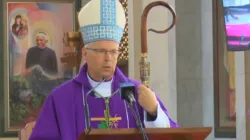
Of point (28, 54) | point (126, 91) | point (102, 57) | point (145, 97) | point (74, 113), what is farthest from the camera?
point (28, 54)

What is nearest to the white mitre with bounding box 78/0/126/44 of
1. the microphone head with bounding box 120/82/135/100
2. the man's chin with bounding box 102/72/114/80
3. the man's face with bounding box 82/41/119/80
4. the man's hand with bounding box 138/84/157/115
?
the man's face with bounding box 82/41/119/80

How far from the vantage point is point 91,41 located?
3092mm

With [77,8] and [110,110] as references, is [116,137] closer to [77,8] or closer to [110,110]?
[110,110]

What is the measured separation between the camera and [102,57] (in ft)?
9.74

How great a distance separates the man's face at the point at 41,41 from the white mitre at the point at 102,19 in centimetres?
427

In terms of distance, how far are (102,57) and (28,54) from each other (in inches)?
183

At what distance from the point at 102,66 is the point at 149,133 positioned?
2.47 ft

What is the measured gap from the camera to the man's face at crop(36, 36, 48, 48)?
24.7 feet

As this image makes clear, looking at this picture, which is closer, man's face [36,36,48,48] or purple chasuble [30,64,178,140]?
purple chasuble [30,64,178,140]

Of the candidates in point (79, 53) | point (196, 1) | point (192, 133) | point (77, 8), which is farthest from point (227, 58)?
point (192, 133)

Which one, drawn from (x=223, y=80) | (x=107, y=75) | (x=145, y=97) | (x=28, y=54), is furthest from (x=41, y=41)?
(x=145, y=97)

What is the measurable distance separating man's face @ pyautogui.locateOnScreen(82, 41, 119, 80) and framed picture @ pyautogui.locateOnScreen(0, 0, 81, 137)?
14.7 feet

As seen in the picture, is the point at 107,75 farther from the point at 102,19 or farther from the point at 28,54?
the point at 28,54

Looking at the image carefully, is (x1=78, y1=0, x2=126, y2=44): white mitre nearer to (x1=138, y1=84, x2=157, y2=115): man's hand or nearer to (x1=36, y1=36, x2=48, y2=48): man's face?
(x1=138, y1=84, x2=157, y2=115): man's hand
